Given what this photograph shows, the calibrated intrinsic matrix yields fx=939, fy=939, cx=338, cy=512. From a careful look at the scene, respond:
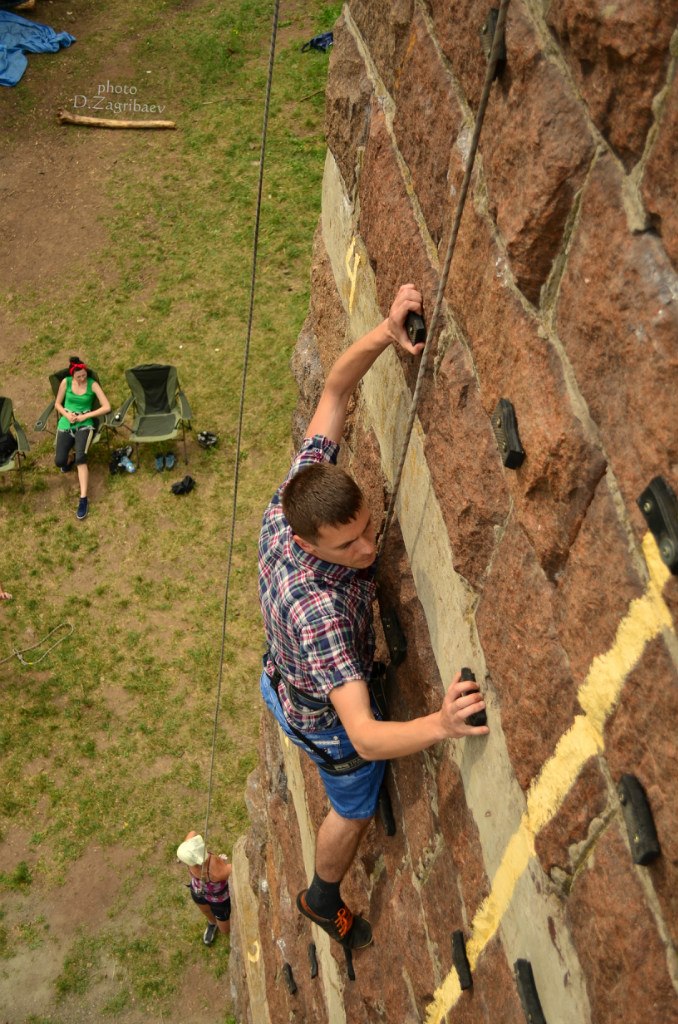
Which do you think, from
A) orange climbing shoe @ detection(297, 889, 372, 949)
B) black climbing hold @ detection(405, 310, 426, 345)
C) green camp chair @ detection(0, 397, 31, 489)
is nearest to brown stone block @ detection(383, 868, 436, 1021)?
orange climbing shoe @ detection(297, 889, 372, 949)

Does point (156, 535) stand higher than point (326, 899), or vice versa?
point (326, 899)

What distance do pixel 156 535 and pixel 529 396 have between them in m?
7.44

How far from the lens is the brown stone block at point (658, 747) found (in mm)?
1299

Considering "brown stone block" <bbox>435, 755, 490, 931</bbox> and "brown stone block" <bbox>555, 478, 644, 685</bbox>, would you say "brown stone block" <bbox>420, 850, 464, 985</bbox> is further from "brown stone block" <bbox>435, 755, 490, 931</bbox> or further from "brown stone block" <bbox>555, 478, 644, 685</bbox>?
"brown stone block" <bbox>555, 478, 644, 685</bbox>

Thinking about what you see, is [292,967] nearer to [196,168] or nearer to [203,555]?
[203,555]

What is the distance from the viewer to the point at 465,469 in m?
2.04

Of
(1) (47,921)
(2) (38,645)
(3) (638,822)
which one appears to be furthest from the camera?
(2) (38,645)

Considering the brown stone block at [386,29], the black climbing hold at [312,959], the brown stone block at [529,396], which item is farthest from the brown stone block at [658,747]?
the black climbing hold at [312,959]

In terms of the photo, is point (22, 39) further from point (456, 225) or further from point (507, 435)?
point (507, 435)

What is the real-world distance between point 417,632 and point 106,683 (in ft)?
19.1

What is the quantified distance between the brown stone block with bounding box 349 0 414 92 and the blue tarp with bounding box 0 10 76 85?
14.1 meters

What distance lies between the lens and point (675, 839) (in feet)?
4.23

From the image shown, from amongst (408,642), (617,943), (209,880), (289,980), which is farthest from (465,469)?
(209,880)

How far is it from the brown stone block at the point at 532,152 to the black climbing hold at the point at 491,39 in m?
0.02
